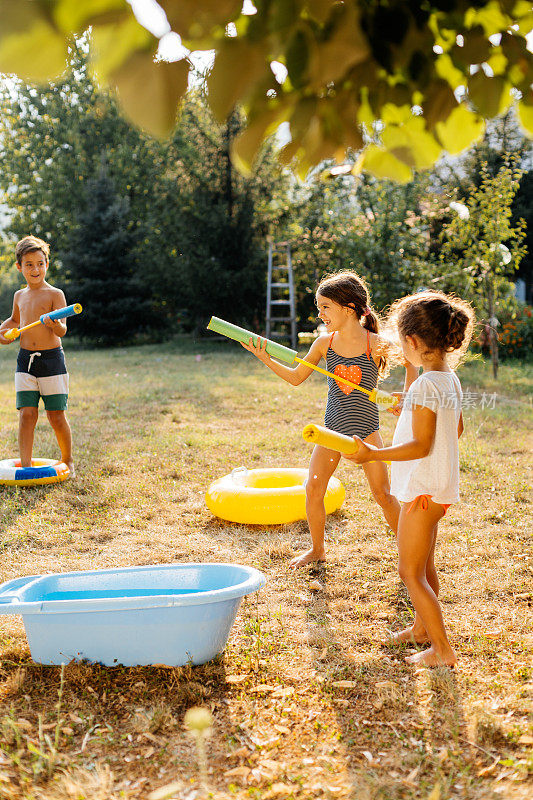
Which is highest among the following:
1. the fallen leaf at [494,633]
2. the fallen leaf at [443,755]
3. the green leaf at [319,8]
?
the green leaf at [319,8]

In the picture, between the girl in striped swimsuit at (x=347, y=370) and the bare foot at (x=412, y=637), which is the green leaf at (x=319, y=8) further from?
the bare foot at (x=412, y=637)

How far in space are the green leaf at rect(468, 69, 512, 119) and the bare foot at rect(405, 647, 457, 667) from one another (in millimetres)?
1770

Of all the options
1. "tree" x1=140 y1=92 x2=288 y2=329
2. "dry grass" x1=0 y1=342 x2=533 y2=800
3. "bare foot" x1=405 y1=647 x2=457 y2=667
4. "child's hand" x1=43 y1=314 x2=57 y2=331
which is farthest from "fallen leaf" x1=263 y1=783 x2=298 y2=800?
"tree" x1=140 y1=92 x2=288 y2=329

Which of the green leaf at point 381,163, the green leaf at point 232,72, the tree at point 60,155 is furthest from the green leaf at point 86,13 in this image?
the tree at point 60,155

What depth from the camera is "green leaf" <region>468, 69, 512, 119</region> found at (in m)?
1.59

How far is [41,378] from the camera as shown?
4793mm

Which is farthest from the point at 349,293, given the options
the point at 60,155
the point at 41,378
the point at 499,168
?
the point at 60,155

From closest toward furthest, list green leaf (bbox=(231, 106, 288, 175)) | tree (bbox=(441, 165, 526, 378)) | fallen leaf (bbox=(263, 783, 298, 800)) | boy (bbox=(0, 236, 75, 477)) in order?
1. green leaf (bbox=(231, 106, 288, 175))
2. fallen leaf (bbox=(263, 783, 298, 800))
3. boy (bbox=(0, 236, 75, 477))
4. tree (bbox=(441, 165, 526, 378))

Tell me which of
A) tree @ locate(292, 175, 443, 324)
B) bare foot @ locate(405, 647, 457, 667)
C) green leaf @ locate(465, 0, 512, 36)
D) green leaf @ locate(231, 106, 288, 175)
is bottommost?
bare foot @ locate(405, 647, 457, 667)

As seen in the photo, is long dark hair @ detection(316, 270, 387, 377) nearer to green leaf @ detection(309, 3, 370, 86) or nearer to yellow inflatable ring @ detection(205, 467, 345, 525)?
yellow inflatable ring @ detection(205, 467, 345, 525)

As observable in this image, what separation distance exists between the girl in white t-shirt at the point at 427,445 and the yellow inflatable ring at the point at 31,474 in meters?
2.85

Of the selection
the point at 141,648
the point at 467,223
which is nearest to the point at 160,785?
the point at 141,648

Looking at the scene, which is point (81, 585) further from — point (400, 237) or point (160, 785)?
point (400, 237)

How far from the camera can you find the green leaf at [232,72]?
4.13ft
